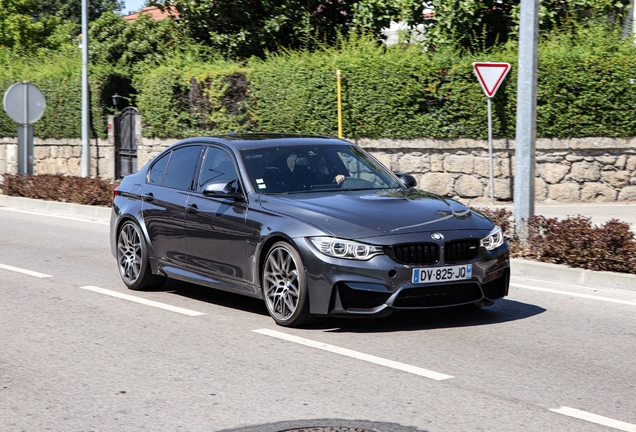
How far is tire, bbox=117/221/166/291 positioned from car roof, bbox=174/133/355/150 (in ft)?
3.64

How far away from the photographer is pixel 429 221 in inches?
291

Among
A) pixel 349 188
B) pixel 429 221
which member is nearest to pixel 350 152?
pixel 349 188

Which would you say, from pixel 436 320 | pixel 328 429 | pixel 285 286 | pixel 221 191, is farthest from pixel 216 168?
pixel 328 429

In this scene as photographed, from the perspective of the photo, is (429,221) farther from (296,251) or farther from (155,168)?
(155,168)

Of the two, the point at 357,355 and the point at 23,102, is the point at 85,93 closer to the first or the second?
the point at 23,102

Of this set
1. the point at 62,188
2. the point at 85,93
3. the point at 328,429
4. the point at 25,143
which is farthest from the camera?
the point at 85,93

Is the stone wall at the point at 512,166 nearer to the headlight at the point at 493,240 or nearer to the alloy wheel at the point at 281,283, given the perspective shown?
the headlight at the point at 493,240

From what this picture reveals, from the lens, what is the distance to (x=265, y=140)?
28.9 ft

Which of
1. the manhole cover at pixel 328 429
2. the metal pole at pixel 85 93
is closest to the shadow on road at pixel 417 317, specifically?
the manhole cover at pixel 328 429

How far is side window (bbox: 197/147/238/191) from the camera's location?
851cm

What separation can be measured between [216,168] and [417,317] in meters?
2.23

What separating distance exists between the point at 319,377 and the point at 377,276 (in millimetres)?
A: 1223

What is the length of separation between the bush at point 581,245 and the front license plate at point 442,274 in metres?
3.14

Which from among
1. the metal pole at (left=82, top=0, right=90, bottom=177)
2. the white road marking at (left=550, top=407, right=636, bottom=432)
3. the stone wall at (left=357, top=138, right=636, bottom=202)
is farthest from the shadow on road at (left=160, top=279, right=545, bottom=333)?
the metal pole at (left=82, top=0, right=90, bottom=177)
